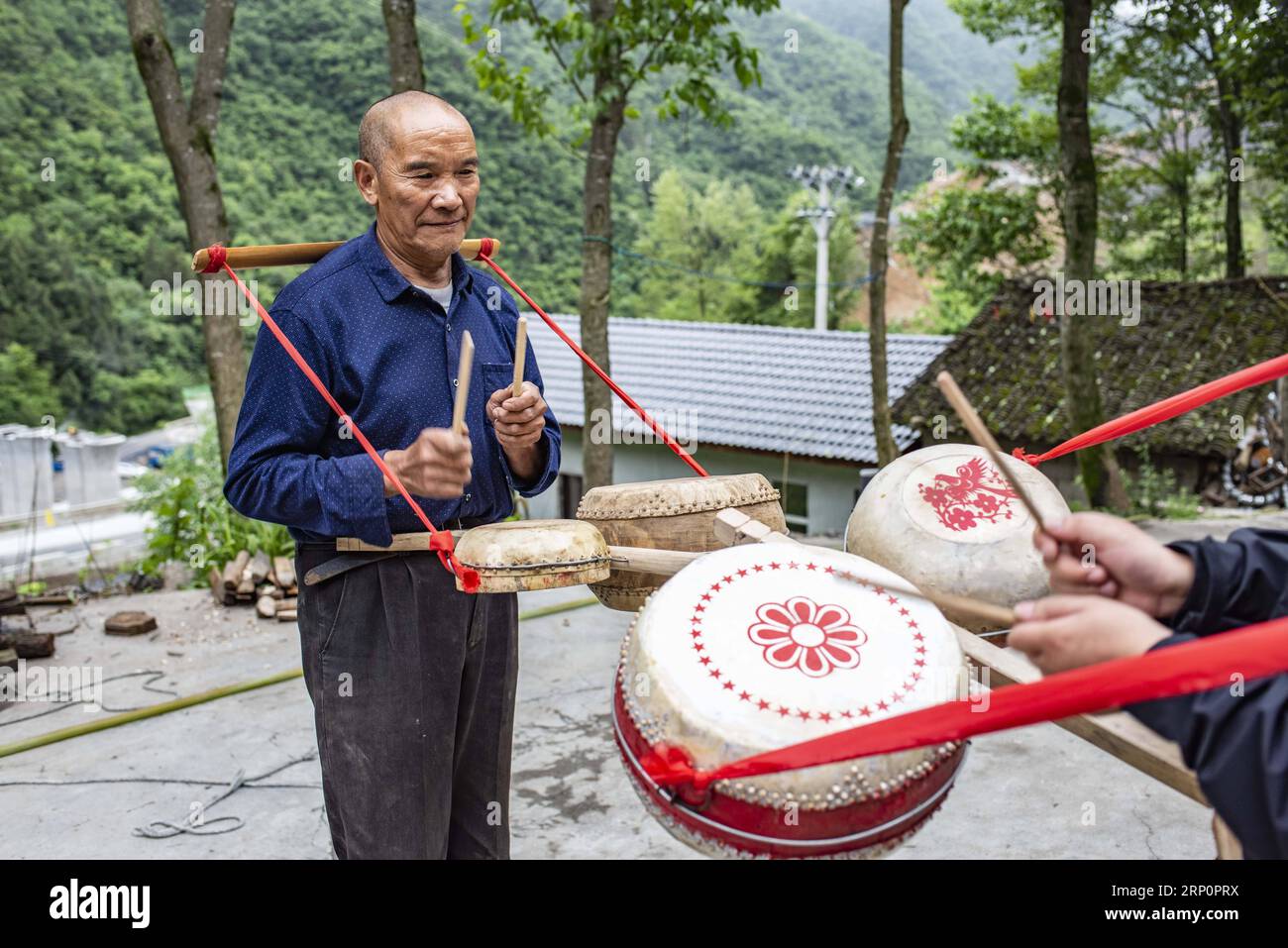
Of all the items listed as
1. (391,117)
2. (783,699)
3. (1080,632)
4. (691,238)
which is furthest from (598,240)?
(691,238)

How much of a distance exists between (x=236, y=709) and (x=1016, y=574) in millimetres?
3452

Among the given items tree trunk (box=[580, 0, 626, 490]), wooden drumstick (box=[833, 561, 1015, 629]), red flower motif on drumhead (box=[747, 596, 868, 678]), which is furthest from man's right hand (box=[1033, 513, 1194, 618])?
tree trunk (box=[580, 0, 626, 490])

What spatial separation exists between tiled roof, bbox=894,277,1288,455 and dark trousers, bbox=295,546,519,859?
32.7 ft

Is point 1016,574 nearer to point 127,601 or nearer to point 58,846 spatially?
point 58,846

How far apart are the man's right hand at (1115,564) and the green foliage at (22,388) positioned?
122 ft

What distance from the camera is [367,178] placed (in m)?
2.12

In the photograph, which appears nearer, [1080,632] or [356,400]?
[1080,632]

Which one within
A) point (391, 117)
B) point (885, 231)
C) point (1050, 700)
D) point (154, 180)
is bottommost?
point (1050, 700)

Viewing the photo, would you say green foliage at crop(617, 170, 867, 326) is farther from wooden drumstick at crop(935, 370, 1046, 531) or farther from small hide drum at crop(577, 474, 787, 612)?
wooden drumstick at crop(935, 370, 1046, 531)

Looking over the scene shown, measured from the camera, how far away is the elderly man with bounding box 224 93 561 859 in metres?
1.98

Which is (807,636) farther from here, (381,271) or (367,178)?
(367,178)

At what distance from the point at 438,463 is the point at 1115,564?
1.03 meters

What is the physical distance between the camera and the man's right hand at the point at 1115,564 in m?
1.46

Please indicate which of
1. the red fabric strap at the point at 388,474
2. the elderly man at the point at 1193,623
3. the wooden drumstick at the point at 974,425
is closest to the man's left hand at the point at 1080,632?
the elderly man at the point at 1193,623
